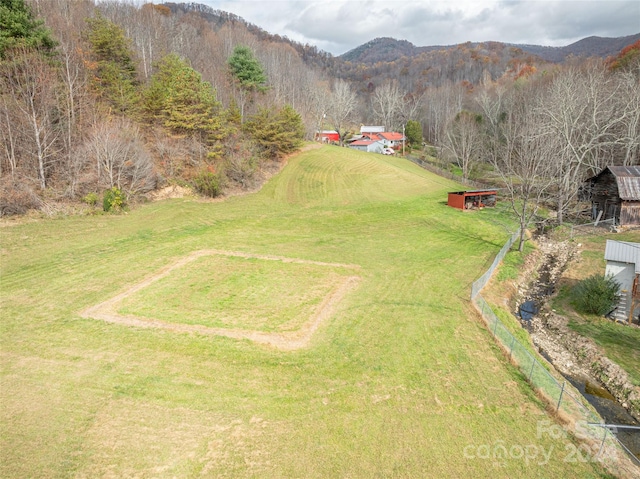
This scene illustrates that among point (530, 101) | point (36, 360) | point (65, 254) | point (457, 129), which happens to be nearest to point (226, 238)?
point (65, 254)

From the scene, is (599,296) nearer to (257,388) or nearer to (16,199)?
(257,388)

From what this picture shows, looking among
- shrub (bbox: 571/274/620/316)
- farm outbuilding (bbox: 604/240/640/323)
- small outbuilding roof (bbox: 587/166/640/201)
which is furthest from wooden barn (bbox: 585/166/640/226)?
shrub (bbox: 571/274/620/316)

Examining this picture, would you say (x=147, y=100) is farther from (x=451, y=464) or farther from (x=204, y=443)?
(x=451, y=464)

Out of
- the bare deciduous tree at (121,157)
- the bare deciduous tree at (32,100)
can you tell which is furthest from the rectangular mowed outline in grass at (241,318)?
the bare deciduous tree at (32,100)

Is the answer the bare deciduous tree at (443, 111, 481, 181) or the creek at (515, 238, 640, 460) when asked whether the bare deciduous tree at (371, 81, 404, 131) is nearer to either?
the bare deciduous tree at (443, 111, 481, 181)

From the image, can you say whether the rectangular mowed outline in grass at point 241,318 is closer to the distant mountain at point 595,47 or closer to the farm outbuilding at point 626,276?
the farm outbuilding at point 626,276

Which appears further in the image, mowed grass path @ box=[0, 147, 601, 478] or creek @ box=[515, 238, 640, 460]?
creek @ box=[515, 238, 640, 460]
